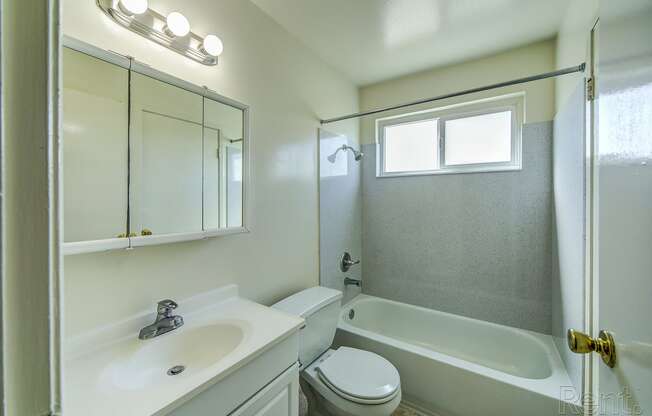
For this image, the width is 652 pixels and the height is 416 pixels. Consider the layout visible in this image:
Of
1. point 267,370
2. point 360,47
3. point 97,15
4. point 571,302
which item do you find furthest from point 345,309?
point 97,15

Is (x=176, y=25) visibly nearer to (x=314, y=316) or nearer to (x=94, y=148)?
(x=94, y=148)

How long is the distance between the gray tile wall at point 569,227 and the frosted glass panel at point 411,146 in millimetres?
863

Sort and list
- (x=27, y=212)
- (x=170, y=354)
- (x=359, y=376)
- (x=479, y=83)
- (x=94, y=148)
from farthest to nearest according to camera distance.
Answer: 1. (x=479, y=83)
2. (x=359, y=376)
3. (x=170, y=354)
4. (x=94, y=148)
5. (x=27, y=212)

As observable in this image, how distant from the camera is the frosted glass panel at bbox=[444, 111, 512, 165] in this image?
2086 mm

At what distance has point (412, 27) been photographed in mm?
1687

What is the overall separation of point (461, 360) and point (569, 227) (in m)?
0.99

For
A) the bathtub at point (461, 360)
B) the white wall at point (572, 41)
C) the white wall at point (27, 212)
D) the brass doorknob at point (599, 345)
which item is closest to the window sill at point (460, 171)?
the white wall at point (572, 41)

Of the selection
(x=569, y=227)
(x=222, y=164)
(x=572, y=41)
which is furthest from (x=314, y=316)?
(x=572, y=41)

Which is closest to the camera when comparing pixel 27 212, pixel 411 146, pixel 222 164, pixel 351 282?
pixel 27 212

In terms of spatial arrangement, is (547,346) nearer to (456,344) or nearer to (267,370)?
(456,344)

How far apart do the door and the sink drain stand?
124 cm

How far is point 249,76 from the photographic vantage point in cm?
146

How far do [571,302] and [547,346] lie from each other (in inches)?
21.7

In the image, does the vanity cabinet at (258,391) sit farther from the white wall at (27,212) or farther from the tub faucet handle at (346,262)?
the tub faucet handle at (346,262)
